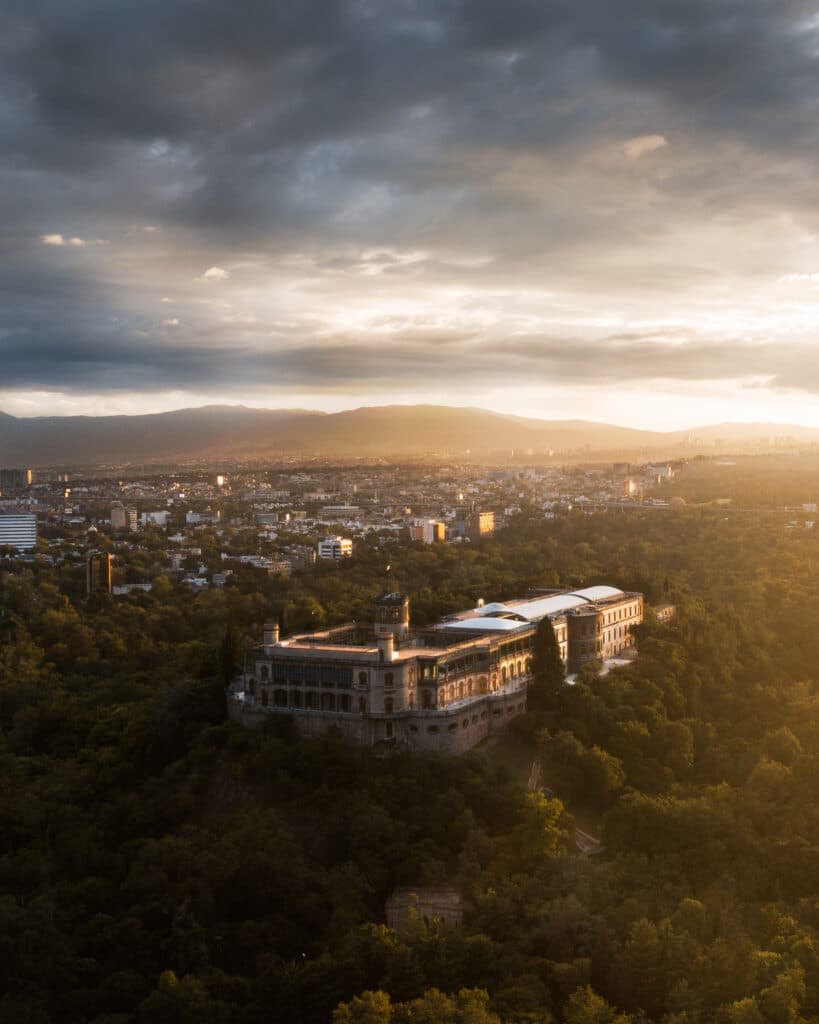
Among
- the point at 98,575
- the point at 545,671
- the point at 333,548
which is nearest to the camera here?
the point at 545,671

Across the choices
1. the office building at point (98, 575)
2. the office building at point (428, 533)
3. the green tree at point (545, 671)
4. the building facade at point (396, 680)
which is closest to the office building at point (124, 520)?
the office building at point (428, 533)

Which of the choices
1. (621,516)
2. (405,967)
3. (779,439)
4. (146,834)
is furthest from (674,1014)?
(779,439)

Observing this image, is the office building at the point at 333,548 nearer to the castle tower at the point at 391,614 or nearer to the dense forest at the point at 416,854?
the dense forest at the point at 416,854

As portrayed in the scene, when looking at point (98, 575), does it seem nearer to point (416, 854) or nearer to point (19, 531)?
point (19, 531)

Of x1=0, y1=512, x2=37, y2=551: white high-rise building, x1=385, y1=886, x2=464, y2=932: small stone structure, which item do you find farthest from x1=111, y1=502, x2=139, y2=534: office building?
x1=385, y1=886, x2=464, y2=932: small stone structure

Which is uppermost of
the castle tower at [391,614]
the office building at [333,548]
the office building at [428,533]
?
the castle tower at [391,614]

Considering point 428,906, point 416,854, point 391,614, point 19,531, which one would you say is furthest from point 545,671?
point 19,531

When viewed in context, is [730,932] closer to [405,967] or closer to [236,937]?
[405,967]
